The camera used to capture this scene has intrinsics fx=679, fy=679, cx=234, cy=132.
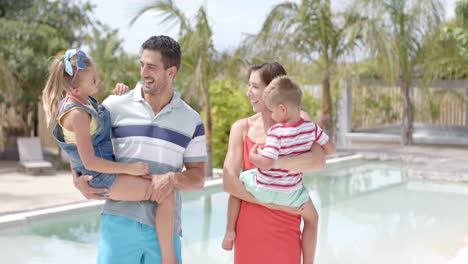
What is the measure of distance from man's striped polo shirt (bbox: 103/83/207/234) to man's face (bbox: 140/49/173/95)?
0.07 metres

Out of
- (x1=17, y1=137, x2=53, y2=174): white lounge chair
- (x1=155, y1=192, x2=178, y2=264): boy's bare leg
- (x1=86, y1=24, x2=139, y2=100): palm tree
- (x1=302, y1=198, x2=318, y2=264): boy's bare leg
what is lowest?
(x1=17, y1=137, x2=53, y2=174): white lounge chair

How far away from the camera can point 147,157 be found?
280 centimetres

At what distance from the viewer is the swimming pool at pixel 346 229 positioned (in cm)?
733

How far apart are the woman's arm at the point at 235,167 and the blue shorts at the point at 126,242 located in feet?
1.40

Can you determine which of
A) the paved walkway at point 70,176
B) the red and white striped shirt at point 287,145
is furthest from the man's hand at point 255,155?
Result: the paved walkway at point 70,176

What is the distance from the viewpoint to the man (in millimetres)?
2781

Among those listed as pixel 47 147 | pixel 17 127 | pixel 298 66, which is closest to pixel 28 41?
pixel 17 127

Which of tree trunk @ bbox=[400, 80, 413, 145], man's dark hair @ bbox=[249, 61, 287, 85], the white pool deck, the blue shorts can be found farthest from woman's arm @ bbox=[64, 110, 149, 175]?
tree trunk @ bbox=[400, 80, 413, 145]

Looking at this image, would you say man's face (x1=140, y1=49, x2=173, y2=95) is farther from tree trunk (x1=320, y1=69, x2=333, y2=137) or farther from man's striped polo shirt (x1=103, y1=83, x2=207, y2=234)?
tree trunk (x1=320, y1=69, x2=333, y2=137)

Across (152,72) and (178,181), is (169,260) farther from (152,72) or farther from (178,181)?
(152,72)

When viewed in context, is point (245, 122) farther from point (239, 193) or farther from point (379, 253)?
point (379, 253)

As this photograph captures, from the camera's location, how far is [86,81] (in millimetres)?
2779

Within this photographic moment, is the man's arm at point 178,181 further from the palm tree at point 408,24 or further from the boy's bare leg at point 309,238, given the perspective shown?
the palm tree at point 408,24

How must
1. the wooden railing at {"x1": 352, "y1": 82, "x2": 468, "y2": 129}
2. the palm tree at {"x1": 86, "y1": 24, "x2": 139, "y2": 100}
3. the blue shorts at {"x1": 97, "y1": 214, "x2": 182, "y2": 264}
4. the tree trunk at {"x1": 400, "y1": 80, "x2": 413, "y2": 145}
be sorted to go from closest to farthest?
1. the blue shorts at {"x1": 97, "y1": 214, "x2": 182, "y2": 264}
2. the palm tree at {"x1": 86, "y1": 24, "x2": 139, "y2": 100}
3. the tree trunk at {"x1": 400, "y1": 80, "x2": 413, "y2": 145}
4. the wooden railing at {"x1": 352, "y1": 82, "x2": 468, "y2": 129}
